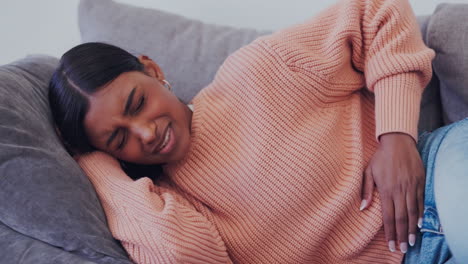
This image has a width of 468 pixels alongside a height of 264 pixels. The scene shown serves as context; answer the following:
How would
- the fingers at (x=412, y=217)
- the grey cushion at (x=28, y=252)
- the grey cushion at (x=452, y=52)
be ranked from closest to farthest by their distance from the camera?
the grey cushion at (x=28, y=252)
the fingers at (x=412, y=217)
the grey cushion at (x=452, y=52)

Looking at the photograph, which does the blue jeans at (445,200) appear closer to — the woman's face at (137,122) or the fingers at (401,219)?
the fingers at (401,219)

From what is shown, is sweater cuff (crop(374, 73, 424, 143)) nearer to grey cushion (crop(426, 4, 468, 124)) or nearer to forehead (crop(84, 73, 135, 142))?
grey cushion (crop(426, 4, 468, 124))

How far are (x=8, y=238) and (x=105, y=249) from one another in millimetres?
169

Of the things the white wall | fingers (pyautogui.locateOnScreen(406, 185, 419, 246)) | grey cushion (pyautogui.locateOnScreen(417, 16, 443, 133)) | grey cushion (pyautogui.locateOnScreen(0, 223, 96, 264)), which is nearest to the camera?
grey cushion (pyautogui.locateOnScreen(0, 223, 96, 264))

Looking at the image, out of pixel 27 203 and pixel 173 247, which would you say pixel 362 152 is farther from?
pixel 27 203

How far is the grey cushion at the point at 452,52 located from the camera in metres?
1.06

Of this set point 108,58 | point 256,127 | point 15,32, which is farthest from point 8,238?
point 15,32

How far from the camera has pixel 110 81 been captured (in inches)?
35.9

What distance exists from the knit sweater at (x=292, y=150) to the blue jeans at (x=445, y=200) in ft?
0.22

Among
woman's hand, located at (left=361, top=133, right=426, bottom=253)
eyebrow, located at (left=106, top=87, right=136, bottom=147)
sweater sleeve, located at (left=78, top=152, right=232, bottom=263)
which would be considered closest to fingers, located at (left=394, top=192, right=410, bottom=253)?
woman's hand, located at (left=361, top=133, right=426, bottom=253)

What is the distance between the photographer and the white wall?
4.95ft

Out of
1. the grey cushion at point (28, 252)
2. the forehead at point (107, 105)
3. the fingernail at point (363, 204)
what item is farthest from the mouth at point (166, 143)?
the fingernail at point (363, 204)

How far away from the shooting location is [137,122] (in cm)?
91

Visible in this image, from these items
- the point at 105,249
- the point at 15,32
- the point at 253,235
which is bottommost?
the point at 253,235
